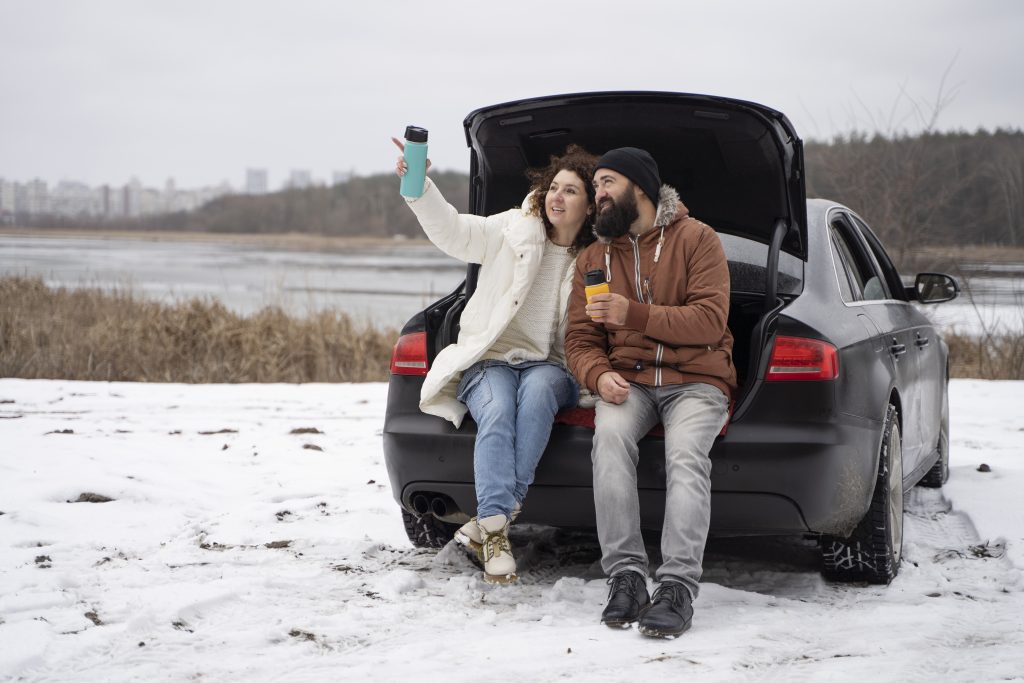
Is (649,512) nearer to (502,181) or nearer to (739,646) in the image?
(739,646)

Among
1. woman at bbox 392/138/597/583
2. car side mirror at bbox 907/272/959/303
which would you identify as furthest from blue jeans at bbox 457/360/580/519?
car side mirror at bbox 907/272/959/303

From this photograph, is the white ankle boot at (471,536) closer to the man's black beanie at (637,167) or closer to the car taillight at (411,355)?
the car taillight at (411,355)

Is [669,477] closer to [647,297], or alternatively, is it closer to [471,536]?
[647,297]

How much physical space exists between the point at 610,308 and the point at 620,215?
1.35 ft

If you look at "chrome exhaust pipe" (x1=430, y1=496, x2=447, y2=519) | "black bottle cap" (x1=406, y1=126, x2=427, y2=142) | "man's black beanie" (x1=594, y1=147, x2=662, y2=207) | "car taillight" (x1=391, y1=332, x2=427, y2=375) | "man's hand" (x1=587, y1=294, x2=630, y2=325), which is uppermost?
"black bottle cap" (x1=406, y1=126, x2=427, y2=142)

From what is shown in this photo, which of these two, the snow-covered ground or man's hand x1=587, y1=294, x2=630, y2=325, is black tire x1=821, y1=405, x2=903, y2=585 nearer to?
the snow-covered ground

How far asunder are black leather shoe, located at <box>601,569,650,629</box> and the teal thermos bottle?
168cm

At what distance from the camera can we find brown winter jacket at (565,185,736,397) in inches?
145

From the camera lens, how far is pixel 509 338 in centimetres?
416

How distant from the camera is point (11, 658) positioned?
9.67 ft

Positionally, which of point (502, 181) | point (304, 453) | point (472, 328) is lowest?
point (304, 453)

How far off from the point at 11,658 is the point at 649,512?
6.80 feet

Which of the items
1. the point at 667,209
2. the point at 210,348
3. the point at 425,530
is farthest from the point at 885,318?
the point at 210,348

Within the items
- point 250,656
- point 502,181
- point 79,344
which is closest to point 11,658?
point 250,656
